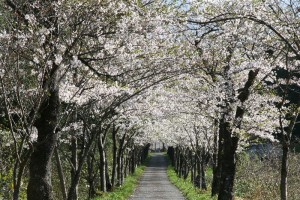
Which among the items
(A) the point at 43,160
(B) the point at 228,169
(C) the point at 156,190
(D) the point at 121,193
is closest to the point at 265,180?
(D) the point at 121,193

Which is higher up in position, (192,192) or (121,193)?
(121,193)

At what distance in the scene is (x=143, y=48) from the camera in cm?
1041

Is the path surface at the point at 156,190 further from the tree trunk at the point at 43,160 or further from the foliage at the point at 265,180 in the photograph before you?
the tree trunk at the point at 43,160

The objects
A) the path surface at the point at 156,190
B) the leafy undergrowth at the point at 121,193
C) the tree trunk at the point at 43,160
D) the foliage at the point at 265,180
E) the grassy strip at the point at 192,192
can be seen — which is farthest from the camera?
the path surface at the point at 156,190

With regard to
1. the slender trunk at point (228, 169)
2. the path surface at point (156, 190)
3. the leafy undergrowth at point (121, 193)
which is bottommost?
the path surface at point (156, 190)

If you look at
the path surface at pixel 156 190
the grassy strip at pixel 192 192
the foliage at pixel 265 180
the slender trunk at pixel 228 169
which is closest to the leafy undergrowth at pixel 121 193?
the path surface at pixel 156 190

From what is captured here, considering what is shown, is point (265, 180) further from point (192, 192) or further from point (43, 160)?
point (43, 160)

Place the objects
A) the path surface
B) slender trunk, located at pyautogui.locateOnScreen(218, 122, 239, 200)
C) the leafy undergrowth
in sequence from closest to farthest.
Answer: slender trunk, located at pyautogui.locateOnScreen(218, 122, 239, 200) < the leafy undergrowth < the path surface

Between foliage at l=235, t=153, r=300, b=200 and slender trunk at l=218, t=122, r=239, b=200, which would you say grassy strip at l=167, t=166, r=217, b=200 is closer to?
foliage at l=235, t=153, r=300, b=200

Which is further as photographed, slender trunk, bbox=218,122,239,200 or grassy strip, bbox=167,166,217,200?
grassy strip, bbox=167,166,217,200

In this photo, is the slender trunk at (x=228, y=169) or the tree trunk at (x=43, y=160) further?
the slender trunk at (x=228, y=169)

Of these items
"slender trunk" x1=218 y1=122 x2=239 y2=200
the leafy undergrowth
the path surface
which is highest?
"slender trunk" x1=218 y1=122 x2=239 y2=200

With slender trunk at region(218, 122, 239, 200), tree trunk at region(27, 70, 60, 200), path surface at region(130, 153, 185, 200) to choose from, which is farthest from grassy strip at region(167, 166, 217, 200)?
tree trunk at region(27, 70, 60, 200)

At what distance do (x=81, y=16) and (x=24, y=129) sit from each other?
2152mm
